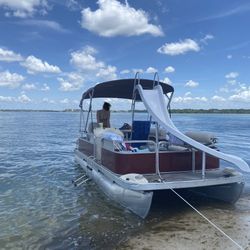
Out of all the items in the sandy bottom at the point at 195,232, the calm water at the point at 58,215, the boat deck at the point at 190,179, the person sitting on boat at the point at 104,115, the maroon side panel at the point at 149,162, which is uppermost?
the person sitting on boat at the point at 104,115

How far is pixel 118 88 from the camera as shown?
11227mm

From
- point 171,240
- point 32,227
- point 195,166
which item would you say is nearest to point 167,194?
point 195,166

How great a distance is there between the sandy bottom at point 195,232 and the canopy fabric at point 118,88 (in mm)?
3988

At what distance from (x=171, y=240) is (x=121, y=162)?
219 cm

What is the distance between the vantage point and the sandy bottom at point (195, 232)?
6156 millimetres

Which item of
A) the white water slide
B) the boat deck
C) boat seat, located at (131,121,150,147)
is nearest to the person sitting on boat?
boat seat, located at (131,121,150,147)

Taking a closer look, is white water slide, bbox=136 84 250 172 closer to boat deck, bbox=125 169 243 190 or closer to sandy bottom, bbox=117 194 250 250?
boat deck, bbox=125 169 243 190

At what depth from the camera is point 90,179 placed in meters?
10.9

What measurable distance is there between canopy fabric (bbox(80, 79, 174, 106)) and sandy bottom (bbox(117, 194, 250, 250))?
13.1ft

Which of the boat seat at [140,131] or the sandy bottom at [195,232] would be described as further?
the boat seat at [140,131]

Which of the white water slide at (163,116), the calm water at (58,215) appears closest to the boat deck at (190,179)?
the white water slide at (163,116)

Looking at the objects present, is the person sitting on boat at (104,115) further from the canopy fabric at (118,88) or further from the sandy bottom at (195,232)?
the sandy bottom at (195,232)

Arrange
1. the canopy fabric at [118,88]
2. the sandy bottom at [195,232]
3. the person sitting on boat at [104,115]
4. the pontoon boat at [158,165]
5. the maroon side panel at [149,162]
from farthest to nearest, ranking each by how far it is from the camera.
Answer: the person sitting on boat at [104,115] → the canopy fabric at [118,88] → the maroon side panel at [149,162] → the pontoon boat at [158,165] → the sandy bottom at [195,232]

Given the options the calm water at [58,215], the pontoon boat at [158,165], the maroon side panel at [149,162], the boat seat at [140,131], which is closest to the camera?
the calm water at [58,215]
